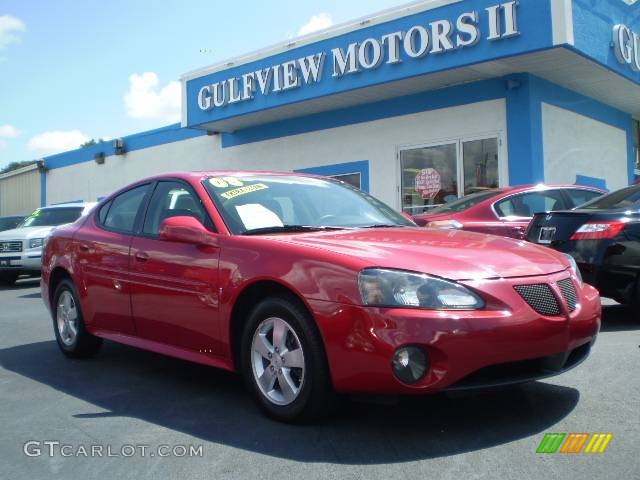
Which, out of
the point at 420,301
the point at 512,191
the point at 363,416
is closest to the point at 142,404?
the point at 363,416

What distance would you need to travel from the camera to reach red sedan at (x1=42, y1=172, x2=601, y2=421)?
130 inches

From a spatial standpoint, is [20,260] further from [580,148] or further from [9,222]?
[580,148]

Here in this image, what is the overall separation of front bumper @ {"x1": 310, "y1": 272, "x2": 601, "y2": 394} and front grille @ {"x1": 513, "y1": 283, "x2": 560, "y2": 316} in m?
0.03

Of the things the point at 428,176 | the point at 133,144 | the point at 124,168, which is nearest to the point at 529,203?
the point at 428,176

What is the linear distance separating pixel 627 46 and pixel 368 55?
473cm

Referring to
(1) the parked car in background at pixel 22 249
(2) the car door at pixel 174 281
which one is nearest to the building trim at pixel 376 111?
(1) the parked car in background at pixel 22 249

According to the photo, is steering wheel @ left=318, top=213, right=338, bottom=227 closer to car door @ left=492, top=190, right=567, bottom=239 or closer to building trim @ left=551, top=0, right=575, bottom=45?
car door @ left=492, top=190, right=567, bottom=239

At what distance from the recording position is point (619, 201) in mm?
→ 6648

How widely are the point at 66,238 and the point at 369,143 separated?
9.84m

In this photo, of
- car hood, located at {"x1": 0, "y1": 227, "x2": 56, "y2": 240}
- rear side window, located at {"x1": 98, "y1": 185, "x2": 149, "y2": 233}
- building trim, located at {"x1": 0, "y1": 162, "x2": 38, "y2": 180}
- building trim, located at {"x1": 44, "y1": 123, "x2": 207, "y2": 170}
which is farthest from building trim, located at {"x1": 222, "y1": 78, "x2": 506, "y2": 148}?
building trim, located at {"x1": 0, "y1": 162, "x2": 38, "y2": 180}

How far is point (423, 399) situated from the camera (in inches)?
161

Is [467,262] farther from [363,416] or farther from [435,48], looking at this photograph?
[435,48]

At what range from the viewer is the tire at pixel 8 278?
13.8m

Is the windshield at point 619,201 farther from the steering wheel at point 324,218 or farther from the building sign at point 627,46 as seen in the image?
the building sign at point 627,46
